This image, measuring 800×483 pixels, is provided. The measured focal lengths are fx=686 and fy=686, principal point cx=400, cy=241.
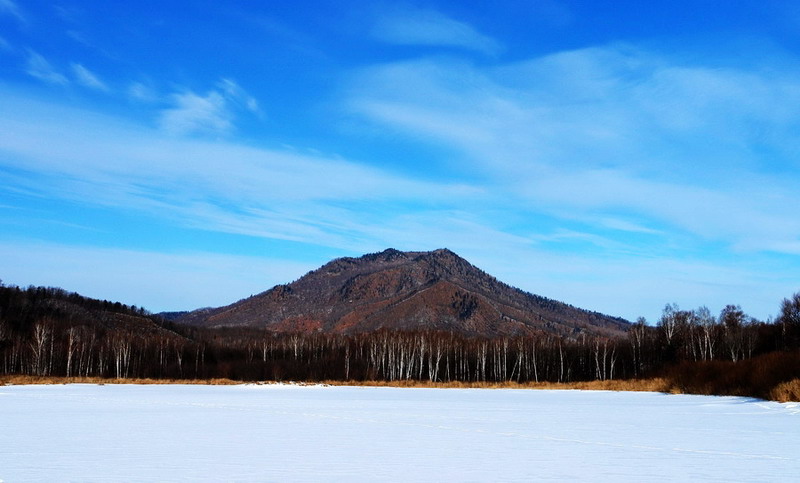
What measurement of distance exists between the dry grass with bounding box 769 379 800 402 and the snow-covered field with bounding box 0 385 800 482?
603cm

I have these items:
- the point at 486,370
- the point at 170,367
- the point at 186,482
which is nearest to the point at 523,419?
the point at 186,482

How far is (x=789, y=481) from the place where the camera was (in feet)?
38.3

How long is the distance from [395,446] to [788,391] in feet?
86.9

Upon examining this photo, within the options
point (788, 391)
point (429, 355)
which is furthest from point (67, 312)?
point (788, 391)

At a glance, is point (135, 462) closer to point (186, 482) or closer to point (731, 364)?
point (186, 482)

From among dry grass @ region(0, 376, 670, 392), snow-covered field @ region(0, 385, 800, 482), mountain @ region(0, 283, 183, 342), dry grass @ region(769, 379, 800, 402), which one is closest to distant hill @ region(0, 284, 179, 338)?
mountain @ region(0, 283, 183, 342)

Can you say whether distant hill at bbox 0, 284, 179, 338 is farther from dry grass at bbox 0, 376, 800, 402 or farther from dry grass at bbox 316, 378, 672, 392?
dry grass at bbox 316, 378, 672, 392

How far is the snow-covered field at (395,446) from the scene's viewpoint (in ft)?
40.8

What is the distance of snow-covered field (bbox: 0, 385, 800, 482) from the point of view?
12.4 meters

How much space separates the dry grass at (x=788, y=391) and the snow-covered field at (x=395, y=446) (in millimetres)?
6027

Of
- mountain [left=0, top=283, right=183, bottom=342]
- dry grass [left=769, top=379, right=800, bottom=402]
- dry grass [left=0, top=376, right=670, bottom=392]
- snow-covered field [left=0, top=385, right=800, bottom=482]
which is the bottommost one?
dry grass [left=0, top=376, right=670, bottom=392]

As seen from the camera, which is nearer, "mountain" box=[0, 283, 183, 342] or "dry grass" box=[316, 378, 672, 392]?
"dry grass" box=[316, 378, 672, 392]

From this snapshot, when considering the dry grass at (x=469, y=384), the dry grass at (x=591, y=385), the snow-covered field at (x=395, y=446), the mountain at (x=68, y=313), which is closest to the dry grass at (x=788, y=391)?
the snow-covered field at (x=395, y=446)

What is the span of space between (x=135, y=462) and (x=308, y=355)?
99.7 metres
